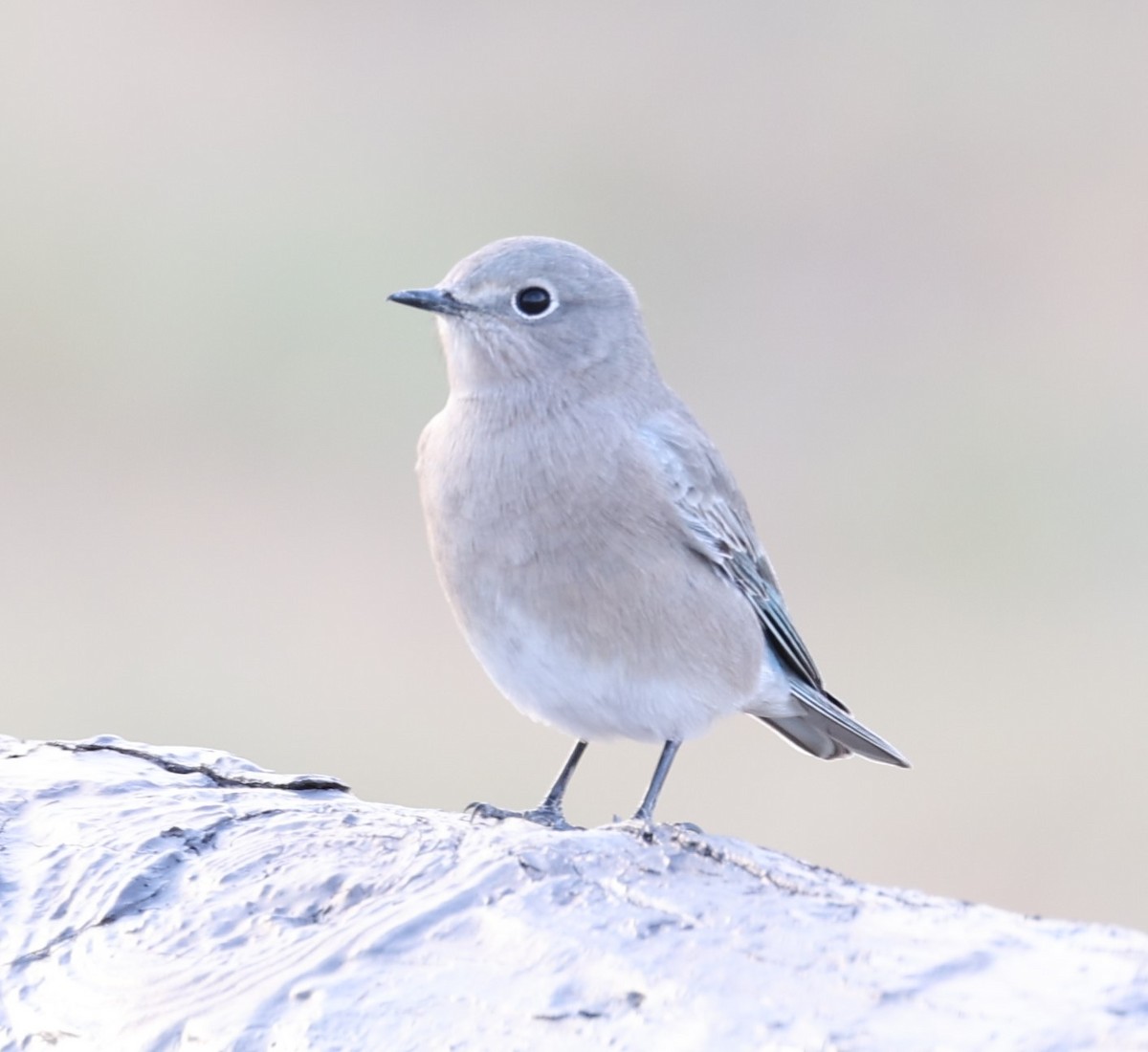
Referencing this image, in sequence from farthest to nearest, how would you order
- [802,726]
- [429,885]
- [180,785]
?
[802,726] → [180,785] → [429,885]

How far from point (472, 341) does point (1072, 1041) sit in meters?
3.55

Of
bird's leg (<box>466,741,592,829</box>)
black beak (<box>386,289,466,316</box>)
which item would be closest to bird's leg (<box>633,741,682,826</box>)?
bird's leg (<box>466,741,592,829</box>)

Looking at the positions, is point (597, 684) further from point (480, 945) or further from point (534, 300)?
point (480, 945)

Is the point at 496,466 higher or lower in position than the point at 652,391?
lower

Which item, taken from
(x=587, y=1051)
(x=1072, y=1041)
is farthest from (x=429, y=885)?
(x=1072, y=1041)

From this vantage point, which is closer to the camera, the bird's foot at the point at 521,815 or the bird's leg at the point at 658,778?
the bird's foot at the point at 521,815

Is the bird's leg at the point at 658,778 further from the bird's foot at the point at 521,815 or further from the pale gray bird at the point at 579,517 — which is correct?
the bird's foot at the point at 521,815

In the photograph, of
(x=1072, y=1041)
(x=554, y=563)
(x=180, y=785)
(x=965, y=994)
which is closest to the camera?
(x=1072, y=1041)

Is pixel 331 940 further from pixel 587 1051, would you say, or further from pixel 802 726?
pixel 802 726

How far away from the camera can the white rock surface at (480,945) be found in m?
2.60

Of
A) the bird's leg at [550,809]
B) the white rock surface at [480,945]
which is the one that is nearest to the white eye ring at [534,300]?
the bird's leg at [550,809]

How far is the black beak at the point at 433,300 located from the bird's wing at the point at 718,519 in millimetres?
680

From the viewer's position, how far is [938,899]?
117 inches

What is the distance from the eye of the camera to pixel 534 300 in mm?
5668
